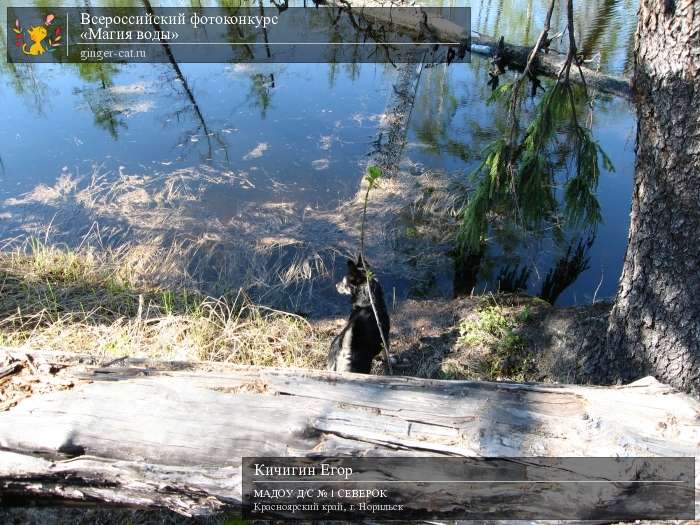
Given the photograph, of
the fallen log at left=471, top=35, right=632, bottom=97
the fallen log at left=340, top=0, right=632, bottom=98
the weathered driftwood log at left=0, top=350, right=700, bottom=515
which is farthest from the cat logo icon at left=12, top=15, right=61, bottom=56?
the weathered driftwood log at left=0, top=350, right=700, bottom=515

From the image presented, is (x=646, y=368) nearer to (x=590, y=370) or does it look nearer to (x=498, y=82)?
(x=590, y=370)

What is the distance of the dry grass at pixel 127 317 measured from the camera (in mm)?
3678

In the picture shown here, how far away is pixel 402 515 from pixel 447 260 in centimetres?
371

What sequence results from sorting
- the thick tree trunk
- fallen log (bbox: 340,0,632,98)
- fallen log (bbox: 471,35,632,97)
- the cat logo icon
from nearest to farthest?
the thick tree trunk < fallen log (bbox: 471,35,632,97) < fallen log (bbox: 340,0,632,98) < the cat logo icon

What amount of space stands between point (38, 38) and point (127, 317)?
8016 mm

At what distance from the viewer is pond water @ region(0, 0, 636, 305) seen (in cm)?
559

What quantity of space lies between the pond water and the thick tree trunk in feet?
7.18

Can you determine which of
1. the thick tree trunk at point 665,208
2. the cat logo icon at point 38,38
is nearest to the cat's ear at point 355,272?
the thick tree trunk at point 665,208

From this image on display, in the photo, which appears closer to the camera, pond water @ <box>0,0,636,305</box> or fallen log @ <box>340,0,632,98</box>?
pond water @ <box>0,0,636,305</box>

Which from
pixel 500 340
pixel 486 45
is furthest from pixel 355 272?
pixel 486 45

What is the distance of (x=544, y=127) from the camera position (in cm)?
337

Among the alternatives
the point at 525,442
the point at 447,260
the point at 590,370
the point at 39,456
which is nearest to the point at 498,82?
the point at 447,260

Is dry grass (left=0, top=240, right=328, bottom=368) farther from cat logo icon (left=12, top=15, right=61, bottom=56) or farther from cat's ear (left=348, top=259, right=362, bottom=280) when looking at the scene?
cat logo icon (left=12, top=15, right=61, bottom=56)

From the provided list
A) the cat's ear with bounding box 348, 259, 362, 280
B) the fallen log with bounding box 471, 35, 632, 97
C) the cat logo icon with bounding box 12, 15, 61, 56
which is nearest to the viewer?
the cat's ear with bounding box 348, 259, 362, 280
